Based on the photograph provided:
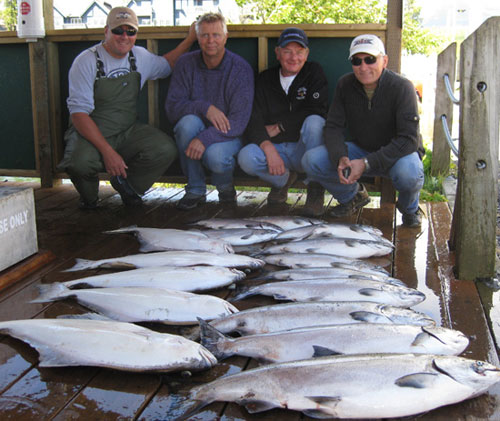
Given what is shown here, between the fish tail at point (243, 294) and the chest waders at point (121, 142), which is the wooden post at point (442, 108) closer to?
the chest waders at point (121, 142)

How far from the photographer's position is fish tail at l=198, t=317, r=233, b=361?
7.91ft

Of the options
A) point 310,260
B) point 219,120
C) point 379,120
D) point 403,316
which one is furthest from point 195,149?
point 403,316

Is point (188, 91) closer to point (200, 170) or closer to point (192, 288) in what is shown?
point (200, 170)

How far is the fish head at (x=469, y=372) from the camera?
6.93 feet

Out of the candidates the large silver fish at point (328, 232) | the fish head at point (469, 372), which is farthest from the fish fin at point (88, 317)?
the large silver fish at point (328, 232)

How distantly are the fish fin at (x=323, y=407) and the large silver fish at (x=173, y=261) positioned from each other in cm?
151

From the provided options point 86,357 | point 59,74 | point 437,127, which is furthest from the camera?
point 437,127

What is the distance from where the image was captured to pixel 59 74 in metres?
5.91

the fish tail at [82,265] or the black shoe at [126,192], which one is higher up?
the black shoe at [126,192]

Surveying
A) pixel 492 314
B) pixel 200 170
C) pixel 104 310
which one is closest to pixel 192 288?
pixel 104 310

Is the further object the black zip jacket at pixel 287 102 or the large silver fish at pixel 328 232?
the black zip jacket at pixel 287 102

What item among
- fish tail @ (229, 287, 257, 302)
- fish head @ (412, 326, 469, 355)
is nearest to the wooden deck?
fish tail @ (229, 287, 257, 302)

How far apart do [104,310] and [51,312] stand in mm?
326

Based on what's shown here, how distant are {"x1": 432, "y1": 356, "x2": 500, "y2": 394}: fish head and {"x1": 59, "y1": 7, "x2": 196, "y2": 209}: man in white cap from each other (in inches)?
132
